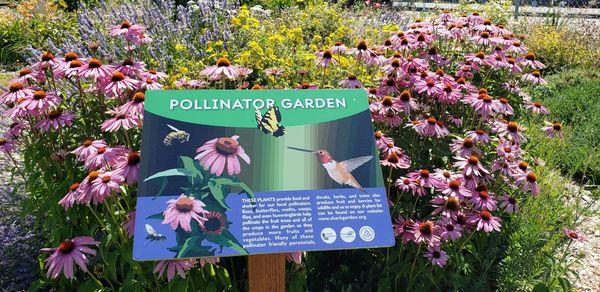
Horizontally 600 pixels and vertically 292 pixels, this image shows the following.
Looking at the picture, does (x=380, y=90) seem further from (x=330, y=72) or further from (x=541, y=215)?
(x=541, y=215)

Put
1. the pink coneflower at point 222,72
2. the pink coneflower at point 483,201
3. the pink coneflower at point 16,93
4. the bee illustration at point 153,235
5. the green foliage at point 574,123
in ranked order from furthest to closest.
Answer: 1. the green foliage at point 574,123
2. the pink coneflower at point 222,72
3. the pink coneflower at point 16,93
4. the pink coneflower at point 483,201
5. the bee illustration at point 153,235

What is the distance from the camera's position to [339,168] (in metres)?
1.74

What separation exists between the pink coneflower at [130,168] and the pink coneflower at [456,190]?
115cm

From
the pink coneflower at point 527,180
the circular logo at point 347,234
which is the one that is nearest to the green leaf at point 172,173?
the circular logo at point 347,234

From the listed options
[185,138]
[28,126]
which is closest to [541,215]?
[185,138]

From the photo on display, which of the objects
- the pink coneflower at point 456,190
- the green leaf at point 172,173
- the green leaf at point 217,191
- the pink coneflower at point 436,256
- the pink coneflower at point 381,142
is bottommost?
the pink coneflower at point 436,256

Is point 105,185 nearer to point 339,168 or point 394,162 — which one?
point 339,168

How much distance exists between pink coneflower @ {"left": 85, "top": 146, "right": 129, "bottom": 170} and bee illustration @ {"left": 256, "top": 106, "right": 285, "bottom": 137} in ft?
1.74

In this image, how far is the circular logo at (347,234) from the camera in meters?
1.62

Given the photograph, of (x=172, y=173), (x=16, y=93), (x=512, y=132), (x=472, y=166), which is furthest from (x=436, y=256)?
(x=16, y=93)

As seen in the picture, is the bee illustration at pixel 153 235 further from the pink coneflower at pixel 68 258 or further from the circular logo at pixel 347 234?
the circular logo at pixel 347 234

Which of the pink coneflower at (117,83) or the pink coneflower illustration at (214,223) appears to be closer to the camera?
the pink coneflower illustration at (214,223)

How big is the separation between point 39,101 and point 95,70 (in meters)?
0.25

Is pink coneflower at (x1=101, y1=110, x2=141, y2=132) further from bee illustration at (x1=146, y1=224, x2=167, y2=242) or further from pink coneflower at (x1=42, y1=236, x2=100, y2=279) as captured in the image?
bee illustration at (x1=146, y1=224, x2=167, y2=242)
